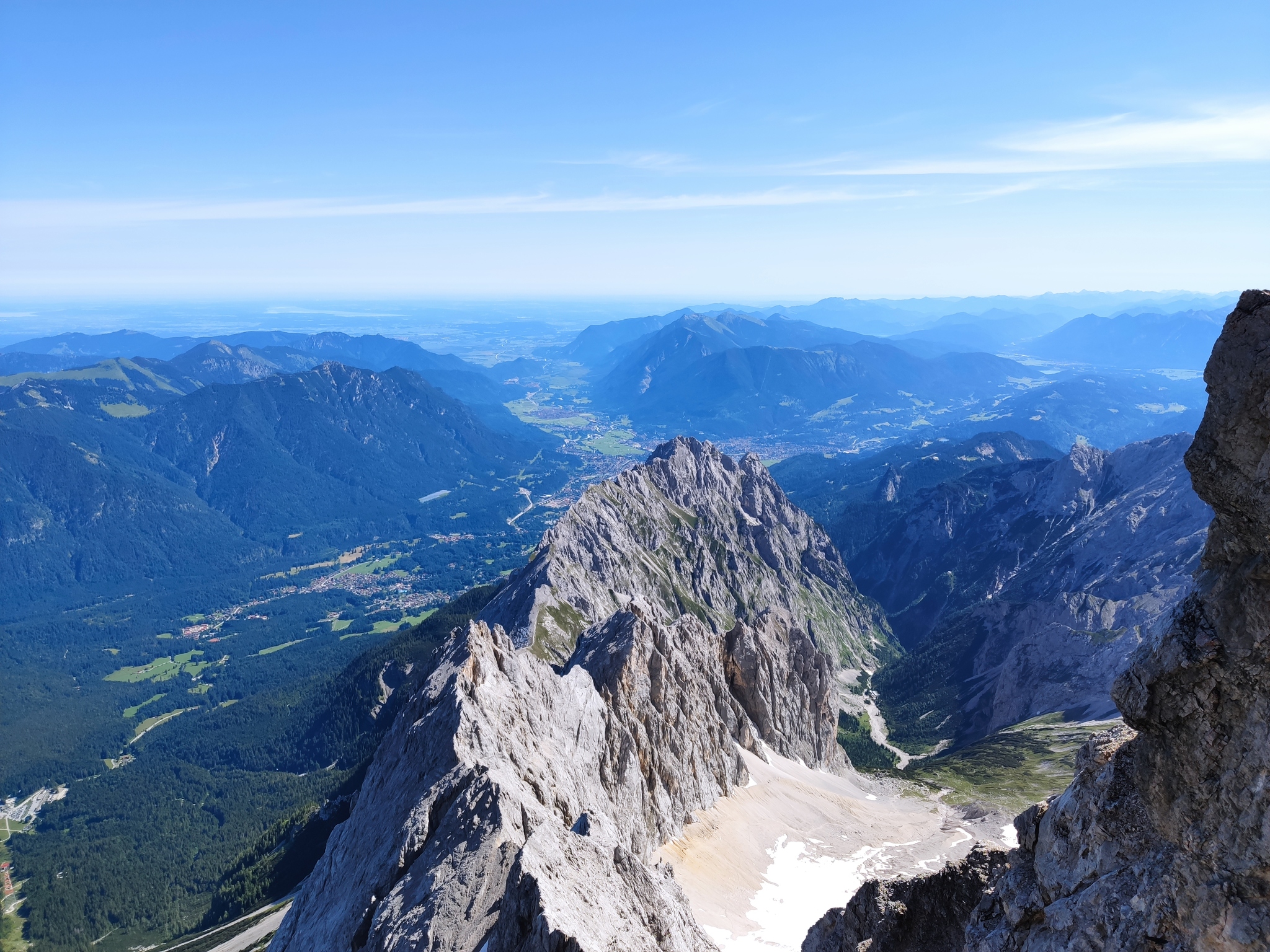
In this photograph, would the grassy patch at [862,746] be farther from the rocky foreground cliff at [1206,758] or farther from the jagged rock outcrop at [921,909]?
the rocky foreground cliff at [1206,758]

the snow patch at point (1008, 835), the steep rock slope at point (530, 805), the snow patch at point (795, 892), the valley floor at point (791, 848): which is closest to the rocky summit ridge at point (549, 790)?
the steep rock slope at point (530, 805)

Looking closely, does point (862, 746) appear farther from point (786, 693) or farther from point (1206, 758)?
point (1206, 758)

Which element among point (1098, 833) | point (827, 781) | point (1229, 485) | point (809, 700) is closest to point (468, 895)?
point (1098, 833)

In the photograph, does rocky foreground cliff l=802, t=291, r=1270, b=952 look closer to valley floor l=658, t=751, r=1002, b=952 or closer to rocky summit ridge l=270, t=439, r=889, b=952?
rocky summit ridge l=270, t=439, r=889, b=952

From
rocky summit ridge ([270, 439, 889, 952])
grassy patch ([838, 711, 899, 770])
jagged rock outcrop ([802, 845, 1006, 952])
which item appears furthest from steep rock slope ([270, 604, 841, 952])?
grassy patch ([838, 711, 899, 770])

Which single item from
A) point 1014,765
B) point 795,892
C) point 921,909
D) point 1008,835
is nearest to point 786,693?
point 1008,835

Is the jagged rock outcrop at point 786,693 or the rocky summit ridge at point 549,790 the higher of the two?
the rocky summit ridge at point 549,790

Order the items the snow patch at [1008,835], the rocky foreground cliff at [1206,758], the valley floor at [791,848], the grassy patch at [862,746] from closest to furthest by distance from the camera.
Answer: the rocky foreground cliff at [1206,758]
the valley floor at [791,848]
the snow patch at [1008,835]
the grassy patch at [862,746]
